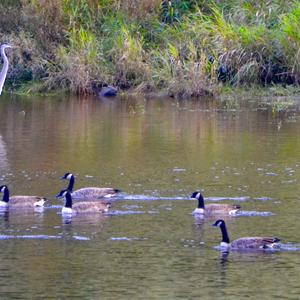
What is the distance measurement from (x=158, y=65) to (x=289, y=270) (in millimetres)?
17741

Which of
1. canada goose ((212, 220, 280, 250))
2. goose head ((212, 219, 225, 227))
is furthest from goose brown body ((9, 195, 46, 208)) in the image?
canada goose ((212, 220, 280, 250))

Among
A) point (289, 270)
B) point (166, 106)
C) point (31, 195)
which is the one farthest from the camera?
point (166, 106)

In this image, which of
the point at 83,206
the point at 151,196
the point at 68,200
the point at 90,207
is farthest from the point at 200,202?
the point at 68,200

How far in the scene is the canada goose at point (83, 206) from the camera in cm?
1570

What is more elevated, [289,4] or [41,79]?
[289,4]

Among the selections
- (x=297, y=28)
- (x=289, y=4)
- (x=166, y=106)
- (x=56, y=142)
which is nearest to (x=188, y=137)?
(x=56, y=142)

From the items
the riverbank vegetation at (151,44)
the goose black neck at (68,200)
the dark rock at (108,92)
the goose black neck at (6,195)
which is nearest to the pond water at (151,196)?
the goose black neck at (68,200)

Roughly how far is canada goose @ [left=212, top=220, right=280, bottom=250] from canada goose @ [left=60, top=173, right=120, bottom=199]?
3.03 meters

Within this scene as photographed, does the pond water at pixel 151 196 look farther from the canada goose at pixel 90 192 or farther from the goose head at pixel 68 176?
the goose head at pixel 68 176

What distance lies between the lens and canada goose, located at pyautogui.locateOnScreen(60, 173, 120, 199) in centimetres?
1662

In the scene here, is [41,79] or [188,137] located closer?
[188,137]

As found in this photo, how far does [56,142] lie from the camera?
2227 centimetres

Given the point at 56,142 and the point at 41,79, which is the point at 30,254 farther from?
the point at 41,79

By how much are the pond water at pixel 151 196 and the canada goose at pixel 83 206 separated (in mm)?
137
